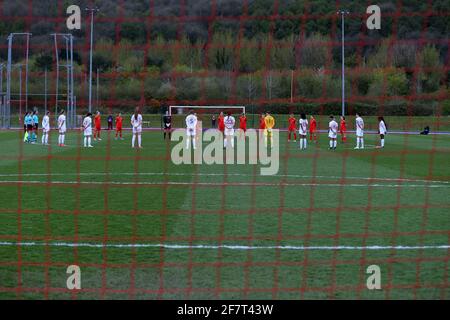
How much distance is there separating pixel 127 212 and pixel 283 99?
A: 328 inches

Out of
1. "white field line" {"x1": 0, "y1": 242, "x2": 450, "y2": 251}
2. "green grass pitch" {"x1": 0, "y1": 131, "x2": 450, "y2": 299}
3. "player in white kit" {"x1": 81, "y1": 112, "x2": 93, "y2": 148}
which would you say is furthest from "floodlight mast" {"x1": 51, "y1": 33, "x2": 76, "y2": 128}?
"white field line" {"x1": 0, "y1": 242, "x2": 450, "y2": 251}

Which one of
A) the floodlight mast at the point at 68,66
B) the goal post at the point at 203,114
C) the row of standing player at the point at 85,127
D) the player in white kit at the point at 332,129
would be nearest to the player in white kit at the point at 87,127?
the row of standing player at the point at 85,127

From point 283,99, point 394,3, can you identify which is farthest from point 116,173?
point 394,3

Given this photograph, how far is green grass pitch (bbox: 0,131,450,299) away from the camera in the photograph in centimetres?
726

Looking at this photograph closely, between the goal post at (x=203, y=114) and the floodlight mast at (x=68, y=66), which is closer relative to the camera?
the floodlight mast at (x=68, y=66)

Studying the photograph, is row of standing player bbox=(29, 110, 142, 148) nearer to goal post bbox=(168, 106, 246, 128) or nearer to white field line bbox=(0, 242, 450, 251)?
goal post bbox=(168, 106, 246, 128)

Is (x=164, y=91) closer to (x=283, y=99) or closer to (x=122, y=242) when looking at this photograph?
(x=283, y=99)

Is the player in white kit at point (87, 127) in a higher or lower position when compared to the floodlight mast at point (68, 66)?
lower

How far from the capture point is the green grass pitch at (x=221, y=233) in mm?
7258

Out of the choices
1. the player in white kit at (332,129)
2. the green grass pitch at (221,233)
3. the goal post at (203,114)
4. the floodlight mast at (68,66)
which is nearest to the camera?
the green grass pitch at (221,233)

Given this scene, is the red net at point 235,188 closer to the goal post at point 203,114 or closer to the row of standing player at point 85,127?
the row of standing player at point 85,127

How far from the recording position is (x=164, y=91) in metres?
16.7

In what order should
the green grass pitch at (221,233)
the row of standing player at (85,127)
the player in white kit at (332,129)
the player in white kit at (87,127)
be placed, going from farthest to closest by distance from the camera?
1. the player in white kit at (332,129)
2. the row of standing player at (85,127)
3. the player in white kit at (87,127)
4. the green grass pitch at (221,233)
